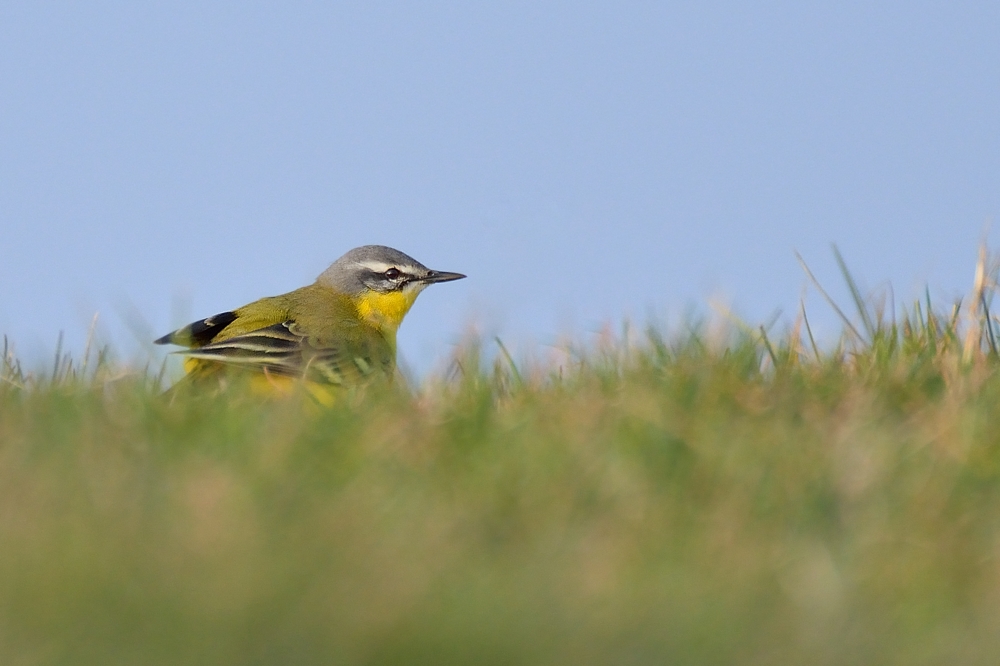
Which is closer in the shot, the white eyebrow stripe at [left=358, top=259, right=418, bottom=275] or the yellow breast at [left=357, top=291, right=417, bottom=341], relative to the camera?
the yellow breast at [left=357, top=291, right=417, bottom=341]

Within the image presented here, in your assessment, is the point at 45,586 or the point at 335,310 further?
the point at 335,310

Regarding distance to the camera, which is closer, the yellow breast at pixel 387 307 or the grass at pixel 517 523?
the grass at pixel 517 523

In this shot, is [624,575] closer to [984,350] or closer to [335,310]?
[984,350]

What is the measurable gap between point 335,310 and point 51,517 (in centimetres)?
555

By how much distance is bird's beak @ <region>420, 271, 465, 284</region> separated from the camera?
34.8 feet

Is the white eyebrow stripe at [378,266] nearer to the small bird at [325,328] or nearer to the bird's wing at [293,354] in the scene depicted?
the small bird at [325,328]

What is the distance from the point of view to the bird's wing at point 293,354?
6.88 meters

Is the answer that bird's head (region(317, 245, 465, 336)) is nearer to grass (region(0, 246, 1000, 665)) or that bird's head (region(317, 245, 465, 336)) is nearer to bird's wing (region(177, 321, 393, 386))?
bird's wing (region(177, 321, 393, 386))

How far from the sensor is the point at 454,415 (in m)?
5.09

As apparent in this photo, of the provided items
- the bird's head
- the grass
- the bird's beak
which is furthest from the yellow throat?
the grass

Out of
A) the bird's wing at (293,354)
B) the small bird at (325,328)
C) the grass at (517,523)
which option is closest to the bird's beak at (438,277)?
the small bird at (325,328)

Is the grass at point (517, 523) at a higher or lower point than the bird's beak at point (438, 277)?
lower

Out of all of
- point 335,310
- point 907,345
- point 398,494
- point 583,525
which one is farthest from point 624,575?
point 335,310

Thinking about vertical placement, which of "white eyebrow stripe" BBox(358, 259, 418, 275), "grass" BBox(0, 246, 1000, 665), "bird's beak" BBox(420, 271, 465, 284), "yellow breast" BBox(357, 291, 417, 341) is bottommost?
"grass" BBox(0, 246, 1000, 665)
